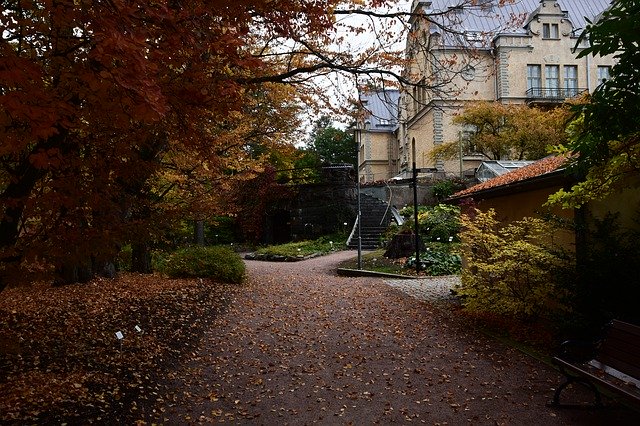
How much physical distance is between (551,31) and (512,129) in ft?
44.3

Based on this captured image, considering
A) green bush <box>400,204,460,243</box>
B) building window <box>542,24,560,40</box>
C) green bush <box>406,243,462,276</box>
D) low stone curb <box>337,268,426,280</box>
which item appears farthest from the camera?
building window <box>542,24,560,40</box>

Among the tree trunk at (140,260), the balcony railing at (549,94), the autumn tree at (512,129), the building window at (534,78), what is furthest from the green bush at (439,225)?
the building window at (534,78)

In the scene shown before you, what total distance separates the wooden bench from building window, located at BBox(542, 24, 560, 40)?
37.9 m

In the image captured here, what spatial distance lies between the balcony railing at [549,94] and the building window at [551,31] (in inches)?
151

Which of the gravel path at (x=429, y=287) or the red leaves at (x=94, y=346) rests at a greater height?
the red leaves at (x=94, y=346)

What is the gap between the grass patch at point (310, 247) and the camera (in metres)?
26.8

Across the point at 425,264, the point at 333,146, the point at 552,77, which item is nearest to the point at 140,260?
the point at 425,264

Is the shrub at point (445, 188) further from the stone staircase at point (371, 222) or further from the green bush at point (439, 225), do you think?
the green bush at point (439, 225)

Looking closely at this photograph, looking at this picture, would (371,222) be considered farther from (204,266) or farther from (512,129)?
(204,266)

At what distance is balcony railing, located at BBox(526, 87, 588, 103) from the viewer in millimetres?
37188

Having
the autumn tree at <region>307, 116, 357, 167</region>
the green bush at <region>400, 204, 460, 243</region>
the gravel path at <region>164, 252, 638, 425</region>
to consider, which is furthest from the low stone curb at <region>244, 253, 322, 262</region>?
the autumn tree at <region>307, 116, 357, 167</region>

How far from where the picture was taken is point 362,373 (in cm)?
675

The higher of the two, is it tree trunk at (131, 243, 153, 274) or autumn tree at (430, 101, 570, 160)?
autumn tree at (430, 101, 570, 160)

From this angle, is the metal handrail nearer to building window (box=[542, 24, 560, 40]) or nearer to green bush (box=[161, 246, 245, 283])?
building window (box=[542, 24, 560, 40])
